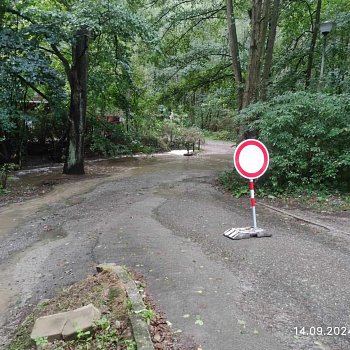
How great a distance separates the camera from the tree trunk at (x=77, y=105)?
11834 millimetres

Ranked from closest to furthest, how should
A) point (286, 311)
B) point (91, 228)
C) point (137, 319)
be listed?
point (137, 319) → point (286, 311) → point (91, 228)

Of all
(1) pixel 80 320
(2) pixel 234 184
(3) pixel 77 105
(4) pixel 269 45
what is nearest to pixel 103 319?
(1) pixel 80 320

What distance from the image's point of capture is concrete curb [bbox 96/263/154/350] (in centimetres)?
267

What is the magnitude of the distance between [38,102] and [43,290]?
47.3ft

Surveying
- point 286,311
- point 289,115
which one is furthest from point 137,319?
point 289,115

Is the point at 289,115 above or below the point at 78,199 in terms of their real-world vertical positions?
above

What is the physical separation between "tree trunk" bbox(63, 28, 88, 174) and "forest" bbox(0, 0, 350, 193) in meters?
0.03

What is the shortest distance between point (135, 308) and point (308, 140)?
6.00 m

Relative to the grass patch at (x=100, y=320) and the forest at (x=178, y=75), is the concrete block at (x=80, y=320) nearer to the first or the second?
the grass patch at (x=100, y=320)

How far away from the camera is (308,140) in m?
7.77

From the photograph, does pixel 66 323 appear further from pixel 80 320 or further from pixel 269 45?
pixel 269 45

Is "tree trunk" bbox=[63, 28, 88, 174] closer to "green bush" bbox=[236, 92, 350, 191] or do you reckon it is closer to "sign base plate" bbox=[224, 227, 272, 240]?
"green bush" bbox=[236, 92, 350, 191]

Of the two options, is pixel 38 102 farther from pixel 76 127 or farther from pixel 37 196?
pixel 37 196

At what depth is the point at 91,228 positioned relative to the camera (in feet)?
20.3
